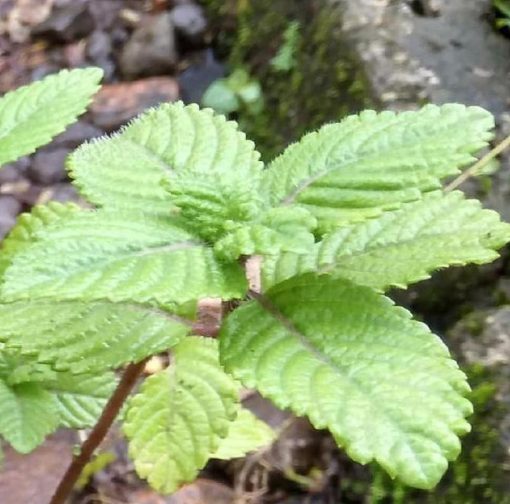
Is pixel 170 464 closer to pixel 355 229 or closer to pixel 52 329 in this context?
pixel 52 329

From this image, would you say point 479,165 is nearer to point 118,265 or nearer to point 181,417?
point 181,417

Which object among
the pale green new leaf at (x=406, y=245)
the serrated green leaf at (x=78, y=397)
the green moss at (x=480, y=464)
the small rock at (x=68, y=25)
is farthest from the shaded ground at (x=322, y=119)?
the pale green new leaf at (x=406, y=245)

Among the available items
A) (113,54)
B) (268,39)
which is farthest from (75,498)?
(113,54)

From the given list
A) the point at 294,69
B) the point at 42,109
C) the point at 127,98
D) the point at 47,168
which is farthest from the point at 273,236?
the point at 127,98

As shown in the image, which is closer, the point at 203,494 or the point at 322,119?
the point at 203,494

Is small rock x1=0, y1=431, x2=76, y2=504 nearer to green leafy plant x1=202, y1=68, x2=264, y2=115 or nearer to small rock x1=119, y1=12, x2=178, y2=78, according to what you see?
green leafy plant x1=202, y1=68, x2=264, y2=115

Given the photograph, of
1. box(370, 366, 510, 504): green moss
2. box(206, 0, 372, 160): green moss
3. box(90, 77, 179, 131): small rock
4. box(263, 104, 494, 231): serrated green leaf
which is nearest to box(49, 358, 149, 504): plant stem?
box(263, 104, 494, 231): serrated green leaf
